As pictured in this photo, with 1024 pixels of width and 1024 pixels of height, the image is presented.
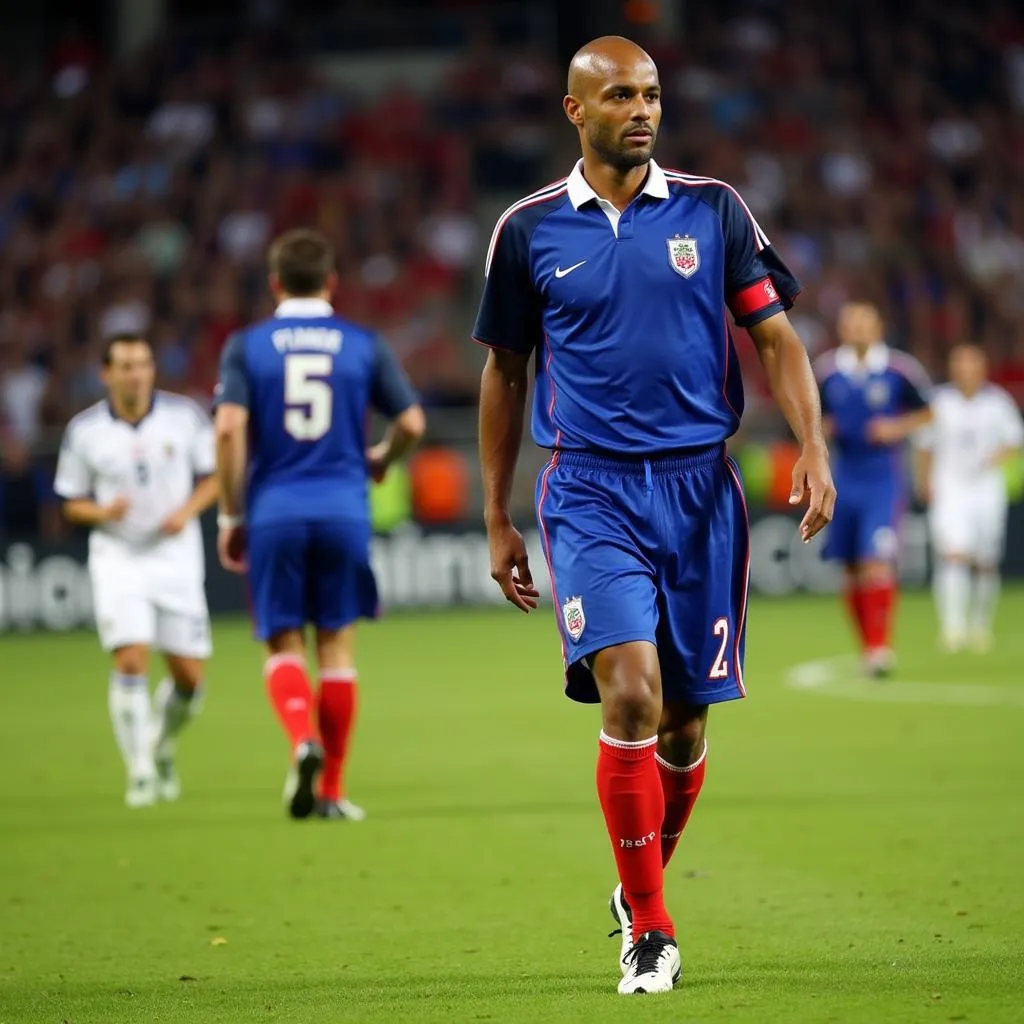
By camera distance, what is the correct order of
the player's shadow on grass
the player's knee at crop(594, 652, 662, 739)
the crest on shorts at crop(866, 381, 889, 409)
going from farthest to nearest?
the crest on shorts at crop(866, 381, 889, 409)
the player's shadow on grass
the player's knee at crop(594, 652, 662, 739)

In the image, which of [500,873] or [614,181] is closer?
[614,181]

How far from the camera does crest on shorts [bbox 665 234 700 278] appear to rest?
5484mm

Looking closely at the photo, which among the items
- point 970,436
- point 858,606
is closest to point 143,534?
point 858,606

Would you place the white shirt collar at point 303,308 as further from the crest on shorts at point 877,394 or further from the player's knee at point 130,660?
the crest on shorts at point 877,394

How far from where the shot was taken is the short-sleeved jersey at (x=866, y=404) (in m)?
14.8

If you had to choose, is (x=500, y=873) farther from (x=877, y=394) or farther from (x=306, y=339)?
(x=877, y=394)

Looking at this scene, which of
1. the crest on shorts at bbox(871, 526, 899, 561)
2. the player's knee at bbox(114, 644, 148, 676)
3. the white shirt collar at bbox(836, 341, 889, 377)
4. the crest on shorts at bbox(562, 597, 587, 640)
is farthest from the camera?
the white shirt collar at bbox(836, 341, 889, 377)

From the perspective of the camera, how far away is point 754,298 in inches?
219

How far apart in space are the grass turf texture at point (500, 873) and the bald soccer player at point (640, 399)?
55cm

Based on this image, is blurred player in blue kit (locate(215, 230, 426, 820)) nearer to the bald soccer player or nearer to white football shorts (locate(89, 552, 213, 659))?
white football shorts (locate(89, 552, 213, 659))

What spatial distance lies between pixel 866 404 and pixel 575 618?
31.9 ft

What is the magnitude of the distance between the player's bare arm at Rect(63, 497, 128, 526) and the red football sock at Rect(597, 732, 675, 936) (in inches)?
196

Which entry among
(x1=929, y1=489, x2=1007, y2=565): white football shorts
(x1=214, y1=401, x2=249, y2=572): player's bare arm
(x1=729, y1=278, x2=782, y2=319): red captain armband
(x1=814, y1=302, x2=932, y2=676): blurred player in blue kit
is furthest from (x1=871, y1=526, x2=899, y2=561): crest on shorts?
(x1=729, y1=278, x2=782, y2=319): red captain armband

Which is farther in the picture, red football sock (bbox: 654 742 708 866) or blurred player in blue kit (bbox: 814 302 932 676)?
blurred player in blue kit (bbox: 814 302 932 676)
